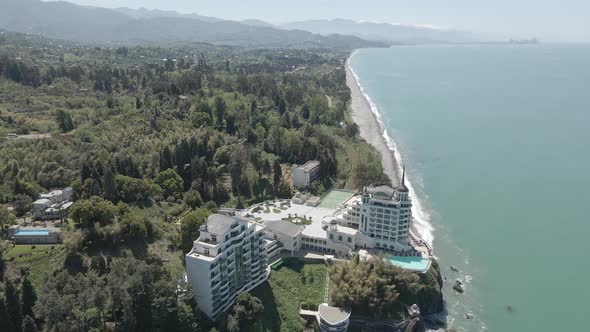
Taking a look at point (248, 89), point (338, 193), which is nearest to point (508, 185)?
point (338, 193)

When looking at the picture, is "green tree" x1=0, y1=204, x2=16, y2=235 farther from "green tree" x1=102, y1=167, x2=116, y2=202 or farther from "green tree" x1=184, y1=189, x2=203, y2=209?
"green tree" x1=184, y1=189, x2=203, y2=209

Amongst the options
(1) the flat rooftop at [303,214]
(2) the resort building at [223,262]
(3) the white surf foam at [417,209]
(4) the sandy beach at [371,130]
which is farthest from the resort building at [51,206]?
(4) the sandy beach at [371,130]

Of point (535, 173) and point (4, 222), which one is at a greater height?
point (4, 222)

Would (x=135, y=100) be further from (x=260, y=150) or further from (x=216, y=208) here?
(x=216, y=208)

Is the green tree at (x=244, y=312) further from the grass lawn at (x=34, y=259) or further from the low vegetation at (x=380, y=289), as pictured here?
the grass lawn at (x=34, y=259)

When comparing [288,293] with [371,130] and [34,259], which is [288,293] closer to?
[34,259]

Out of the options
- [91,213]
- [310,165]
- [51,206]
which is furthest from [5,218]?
[310,165]
